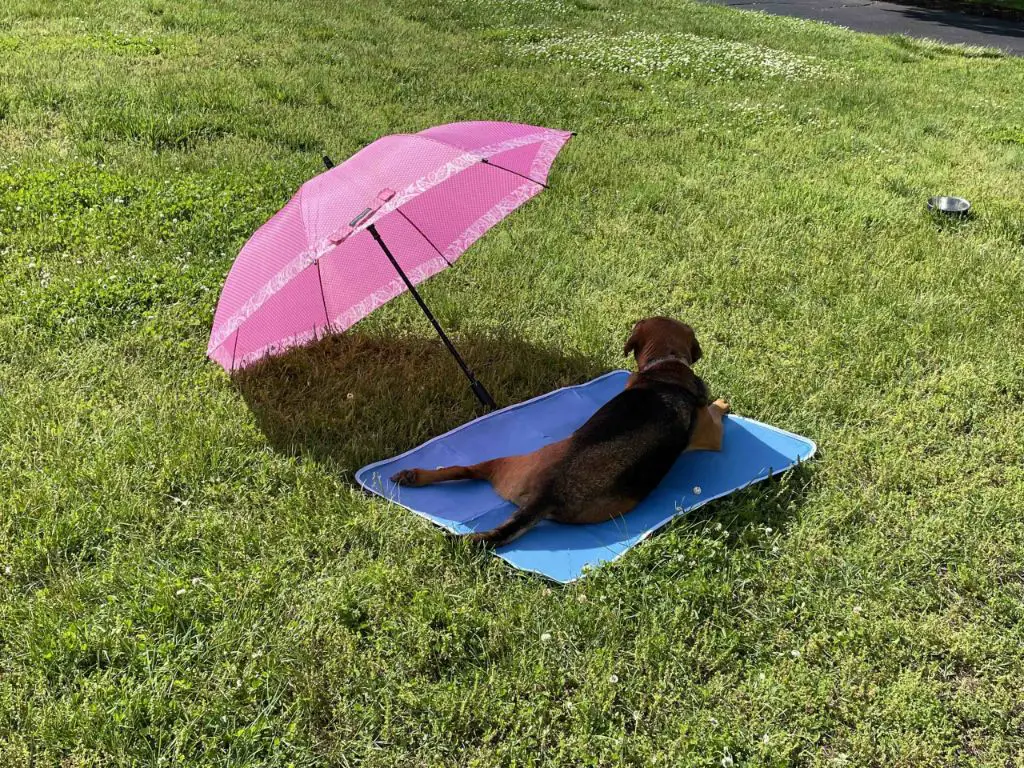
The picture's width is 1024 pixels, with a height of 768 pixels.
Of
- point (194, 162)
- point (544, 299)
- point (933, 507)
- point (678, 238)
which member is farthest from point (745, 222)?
point (194, 162)

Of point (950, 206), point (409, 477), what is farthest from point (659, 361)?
point (950, 206)

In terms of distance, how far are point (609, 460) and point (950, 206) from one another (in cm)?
511

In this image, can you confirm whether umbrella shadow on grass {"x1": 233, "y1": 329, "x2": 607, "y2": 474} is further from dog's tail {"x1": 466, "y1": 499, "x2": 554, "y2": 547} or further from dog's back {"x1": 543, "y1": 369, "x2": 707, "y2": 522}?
dog's back {"x1": 543, "y1": 369, "x2": 707, "y2": 522}

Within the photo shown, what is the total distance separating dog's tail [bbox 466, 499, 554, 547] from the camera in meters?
3.32

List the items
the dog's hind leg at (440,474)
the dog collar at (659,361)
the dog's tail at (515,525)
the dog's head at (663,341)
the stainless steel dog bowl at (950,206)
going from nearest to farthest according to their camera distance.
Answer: the dog's tail at (515,525)
the dog's hind leg at (440,474)
the dog collar at (659,361)
the dog's head at (663,341)
the stainless steel dog bowl at (950,206)

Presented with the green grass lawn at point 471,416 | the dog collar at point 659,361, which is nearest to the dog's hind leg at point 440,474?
the green grass lawn at point 471,416

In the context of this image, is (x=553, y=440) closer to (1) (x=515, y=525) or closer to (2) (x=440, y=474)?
(2) (x=440, y=474)

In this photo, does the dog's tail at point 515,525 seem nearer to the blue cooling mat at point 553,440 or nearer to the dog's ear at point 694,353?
the blue cooling mat at point 553,440

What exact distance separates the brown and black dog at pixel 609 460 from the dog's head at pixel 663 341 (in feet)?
0.33

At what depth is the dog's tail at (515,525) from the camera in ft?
10.9

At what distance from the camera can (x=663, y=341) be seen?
4.05m

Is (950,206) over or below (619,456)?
over

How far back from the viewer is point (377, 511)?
3.56 metres

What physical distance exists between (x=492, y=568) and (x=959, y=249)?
16.6 ft
